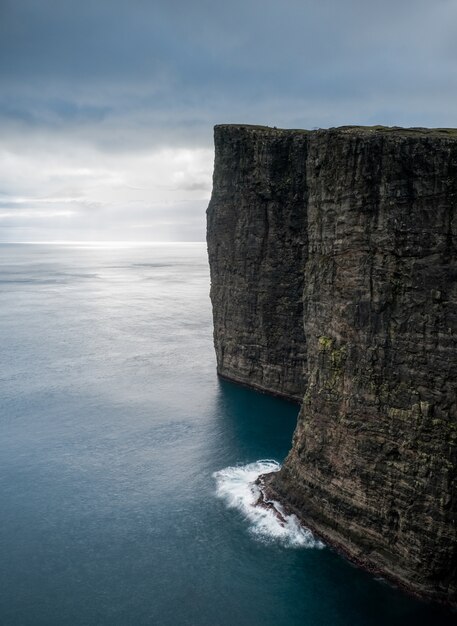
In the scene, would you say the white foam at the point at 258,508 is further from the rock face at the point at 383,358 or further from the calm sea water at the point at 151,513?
the rock face at the point at 383,358

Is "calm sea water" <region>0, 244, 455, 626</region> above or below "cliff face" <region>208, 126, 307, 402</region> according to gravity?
below

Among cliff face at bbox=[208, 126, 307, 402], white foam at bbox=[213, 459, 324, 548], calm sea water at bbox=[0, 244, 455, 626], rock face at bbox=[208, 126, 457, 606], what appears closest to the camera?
rock face at bbox=[208, 126, 457, 606]

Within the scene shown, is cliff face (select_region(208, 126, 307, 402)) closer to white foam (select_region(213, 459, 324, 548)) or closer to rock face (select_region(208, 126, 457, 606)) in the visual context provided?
white foam (select_region(213, 459, 324, 548))

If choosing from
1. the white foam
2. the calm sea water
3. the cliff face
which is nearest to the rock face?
the white foam

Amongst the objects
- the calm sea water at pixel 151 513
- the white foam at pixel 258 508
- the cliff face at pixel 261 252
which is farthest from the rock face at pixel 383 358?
the cliff face at pixel 261 252

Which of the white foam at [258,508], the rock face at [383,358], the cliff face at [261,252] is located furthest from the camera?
the cliff face at [261,252]

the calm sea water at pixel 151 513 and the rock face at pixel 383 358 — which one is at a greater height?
the rock face at pixel 383 358

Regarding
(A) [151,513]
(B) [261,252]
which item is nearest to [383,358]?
(A) [151,513]
